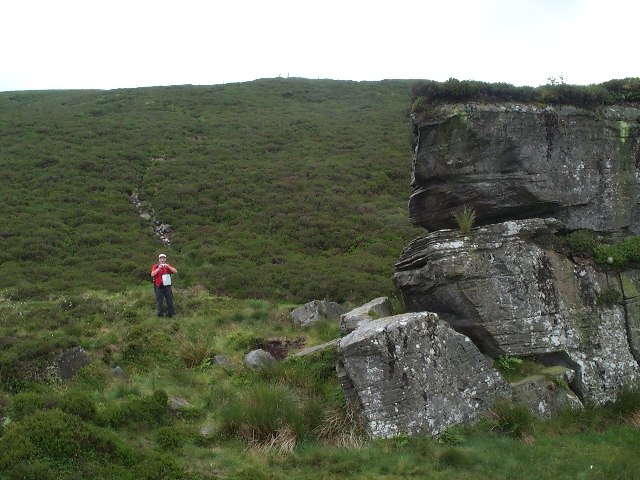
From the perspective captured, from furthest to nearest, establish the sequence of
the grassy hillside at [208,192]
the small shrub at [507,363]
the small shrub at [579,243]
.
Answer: the grassy hillside at [208,192] → the small shrub at [579,243] → the small shrub at [507,363]

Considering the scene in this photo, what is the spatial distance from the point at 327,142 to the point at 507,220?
3452 centimetres

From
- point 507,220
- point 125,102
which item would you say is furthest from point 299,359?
point 125,102

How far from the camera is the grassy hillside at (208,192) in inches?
930

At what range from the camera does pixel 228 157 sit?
1671 inches

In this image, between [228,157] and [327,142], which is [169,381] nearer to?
[228,157]

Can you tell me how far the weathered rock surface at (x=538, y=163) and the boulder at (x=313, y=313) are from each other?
19.0ft

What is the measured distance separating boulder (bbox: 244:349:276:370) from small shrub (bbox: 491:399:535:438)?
200 inches

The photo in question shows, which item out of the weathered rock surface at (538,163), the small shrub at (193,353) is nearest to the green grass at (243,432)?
the small shrub at (193,353)

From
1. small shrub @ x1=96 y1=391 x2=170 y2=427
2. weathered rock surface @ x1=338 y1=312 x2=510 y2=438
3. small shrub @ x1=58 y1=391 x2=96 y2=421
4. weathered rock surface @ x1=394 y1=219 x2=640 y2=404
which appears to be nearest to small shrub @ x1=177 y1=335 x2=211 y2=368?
small shrub @ x1=96 y1=391 x2=170 y2=427

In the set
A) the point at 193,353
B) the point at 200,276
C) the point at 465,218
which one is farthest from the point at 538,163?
the point at 200,276

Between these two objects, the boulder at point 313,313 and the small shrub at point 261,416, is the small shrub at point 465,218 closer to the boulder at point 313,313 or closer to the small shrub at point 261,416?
the small shrub at point 261,416

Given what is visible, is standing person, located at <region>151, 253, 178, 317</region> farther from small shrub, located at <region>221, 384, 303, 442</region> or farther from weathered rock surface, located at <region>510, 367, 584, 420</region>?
weathered rock surface, located at <region>510, 367, 584, 420</region>

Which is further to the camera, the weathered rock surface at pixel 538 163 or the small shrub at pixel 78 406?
the weathered rock surface at pixel 538 163

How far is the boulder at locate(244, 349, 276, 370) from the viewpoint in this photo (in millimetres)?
13250
